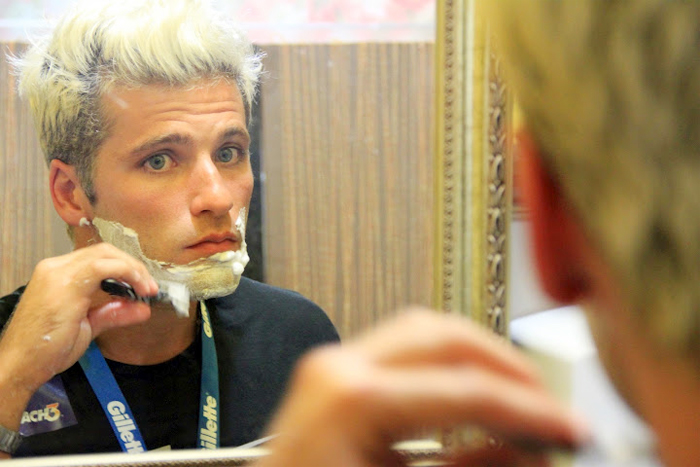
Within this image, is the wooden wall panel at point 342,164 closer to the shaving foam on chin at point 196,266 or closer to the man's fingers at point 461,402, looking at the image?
the shaving foam on chin at point 196,266

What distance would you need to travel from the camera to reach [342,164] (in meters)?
0.78

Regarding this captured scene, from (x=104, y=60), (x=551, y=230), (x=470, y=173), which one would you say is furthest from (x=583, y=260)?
(x=104, y=60)

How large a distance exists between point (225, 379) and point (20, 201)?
331 millimetres

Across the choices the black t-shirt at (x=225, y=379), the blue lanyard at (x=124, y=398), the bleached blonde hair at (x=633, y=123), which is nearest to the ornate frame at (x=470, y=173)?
the black t-shirt at (x=225, y=379)

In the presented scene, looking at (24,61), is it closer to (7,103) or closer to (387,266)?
(7,103)

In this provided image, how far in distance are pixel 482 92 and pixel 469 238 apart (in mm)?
176

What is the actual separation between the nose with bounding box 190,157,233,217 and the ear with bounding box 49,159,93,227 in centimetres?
13

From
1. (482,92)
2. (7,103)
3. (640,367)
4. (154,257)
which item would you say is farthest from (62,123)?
(640,367)

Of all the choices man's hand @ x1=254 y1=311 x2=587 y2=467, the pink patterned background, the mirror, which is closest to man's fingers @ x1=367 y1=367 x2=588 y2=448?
man's hand @ x1=254 y1=311 x2=587 y2=467

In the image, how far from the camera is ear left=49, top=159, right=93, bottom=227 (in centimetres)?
76

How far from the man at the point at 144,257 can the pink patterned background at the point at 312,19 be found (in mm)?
24

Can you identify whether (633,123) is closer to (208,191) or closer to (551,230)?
(551,230)

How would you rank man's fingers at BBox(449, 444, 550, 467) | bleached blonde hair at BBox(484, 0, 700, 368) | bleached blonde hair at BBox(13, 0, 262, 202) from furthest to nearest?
bleached blonde hair at BBox(13, 0, 262, 202) < man's fingers at BBox(449, 444, 550, 467) < bleached blonde hair at BBox(484, 0, 700, 368)

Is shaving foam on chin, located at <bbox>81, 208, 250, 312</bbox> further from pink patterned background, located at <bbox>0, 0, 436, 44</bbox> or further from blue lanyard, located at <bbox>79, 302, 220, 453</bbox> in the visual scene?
pink patterned background, located at <bbox>0, 0, 436, 44</bbox>
